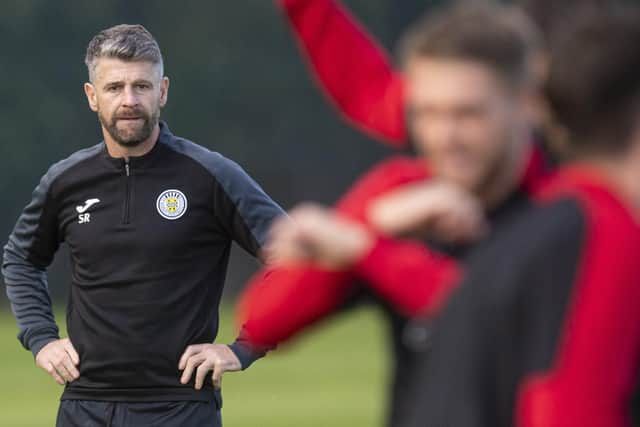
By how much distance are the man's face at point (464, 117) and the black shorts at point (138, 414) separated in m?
3.54

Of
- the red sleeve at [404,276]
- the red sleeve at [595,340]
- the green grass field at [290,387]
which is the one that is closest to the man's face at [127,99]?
the red sleeve at [404,276]

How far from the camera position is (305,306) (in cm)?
278

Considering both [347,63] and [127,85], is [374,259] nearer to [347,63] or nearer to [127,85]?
[347,63]

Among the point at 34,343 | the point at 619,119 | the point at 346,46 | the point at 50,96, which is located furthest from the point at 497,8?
the point at 50,96

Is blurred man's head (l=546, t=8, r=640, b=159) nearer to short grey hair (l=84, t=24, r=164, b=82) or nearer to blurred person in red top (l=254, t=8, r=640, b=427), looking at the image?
blurred person in red top (l=254, t=8, r=640, b=427)

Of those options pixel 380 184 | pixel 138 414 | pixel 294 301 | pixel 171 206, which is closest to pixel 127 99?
pixel 171 206

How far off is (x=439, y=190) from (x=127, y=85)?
144 inches

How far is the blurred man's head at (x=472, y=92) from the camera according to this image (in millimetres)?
2570

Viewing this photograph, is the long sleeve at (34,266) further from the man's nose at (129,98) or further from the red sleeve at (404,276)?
the red sleeve at (404,276)

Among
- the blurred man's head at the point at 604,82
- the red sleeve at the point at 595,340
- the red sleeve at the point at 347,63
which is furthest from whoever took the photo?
the red sleeve at the point at 347,63

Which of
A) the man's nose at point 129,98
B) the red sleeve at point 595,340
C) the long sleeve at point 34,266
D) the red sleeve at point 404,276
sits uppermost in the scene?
the man's nose at point 129,98

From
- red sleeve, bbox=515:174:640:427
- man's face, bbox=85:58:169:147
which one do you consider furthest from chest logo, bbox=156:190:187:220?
red sleeve, bbox=515:174:640:427

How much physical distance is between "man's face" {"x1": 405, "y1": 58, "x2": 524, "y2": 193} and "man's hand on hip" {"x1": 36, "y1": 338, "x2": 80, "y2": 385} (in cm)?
364

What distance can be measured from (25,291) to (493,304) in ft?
14.2
